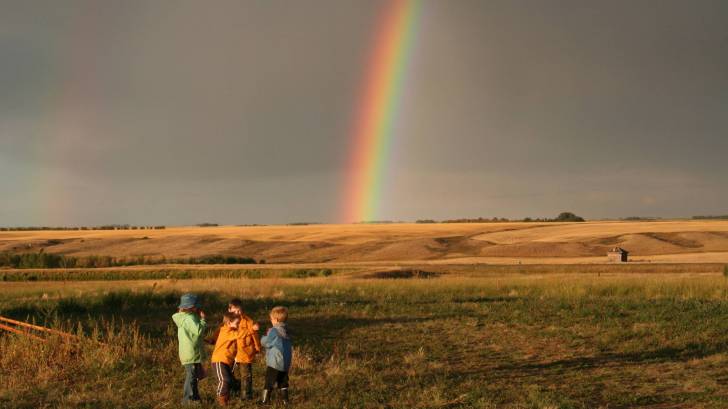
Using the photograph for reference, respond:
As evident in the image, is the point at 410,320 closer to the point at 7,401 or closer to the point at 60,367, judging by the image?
the point at 60,367

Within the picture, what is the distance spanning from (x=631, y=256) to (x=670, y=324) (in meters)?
57.8

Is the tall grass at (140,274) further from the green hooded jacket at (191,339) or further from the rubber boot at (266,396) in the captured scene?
the rubber boot at (266,396)

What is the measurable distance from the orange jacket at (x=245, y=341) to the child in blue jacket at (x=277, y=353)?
0.29 meters

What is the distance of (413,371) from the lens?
12500 millimetres

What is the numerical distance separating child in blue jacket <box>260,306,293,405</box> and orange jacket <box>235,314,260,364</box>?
→ 29cm

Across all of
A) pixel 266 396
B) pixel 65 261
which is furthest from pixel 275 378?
pixel 65 261

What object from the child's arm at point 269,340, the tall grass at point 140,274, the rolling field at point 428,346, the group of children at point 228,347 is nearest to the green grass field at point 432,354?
the rolling field at point 428,346

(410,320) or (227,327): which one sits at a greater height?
(227,327)

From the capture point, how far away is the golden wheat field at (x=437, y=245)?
77375 mm

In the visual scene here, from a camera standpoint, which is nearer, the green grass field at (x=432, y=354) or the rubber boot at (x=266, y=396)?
the rubber boot at (x=266, y=396)

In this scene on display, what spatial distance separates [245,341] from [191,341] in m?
0.77

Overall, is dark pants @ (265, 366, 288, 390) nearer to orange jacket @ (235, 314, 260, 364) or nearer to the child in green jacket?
orange jacket @ (235, 314, 260, 364)

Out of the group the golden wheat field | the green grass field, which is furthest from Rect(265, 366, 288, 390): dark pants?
the golden wheat field

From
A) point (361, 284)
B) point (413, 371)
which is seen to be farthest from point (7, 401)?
point (361, 284)
